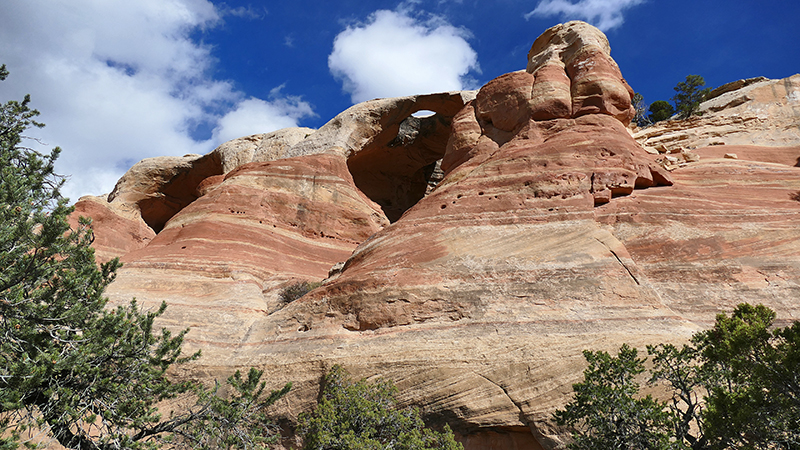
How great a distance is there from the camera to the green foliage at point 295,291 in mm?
17328

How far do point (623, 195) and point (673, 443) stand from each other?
32.1 feet

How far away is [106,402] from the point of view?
8773 millimetres

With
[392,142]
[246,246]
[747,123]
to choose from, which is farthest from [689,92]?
[246,246]

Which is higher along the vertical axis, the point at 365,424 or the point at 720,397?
the point at 720,397

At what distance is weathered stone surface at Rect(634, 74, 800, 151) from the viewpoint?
28.1 metres

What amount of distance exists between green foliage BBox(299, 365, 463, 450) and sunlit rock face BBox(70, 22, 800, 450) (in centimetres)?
56

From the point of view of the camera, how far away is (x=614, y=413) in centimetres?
880

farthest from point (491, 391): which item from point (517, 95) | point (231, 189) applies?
point (231, 189)

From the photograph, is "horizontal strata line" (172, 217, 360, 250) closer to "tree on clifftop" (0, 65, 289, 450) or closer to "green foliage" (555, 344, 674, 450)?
"tree on clifftop" (0, 65, 289, 450)

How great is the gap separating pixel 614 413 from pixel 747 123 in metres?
29.0

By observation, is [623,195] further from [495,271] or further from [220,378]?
[220,378]

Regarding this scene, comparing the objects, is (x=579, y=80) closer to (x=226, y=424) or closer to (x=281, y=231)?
(x=281, y=231)

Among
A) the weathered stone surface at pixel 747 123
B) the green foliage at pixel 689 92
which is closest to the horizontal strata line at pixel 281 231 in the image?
the weathered stone surface at pixel 747 123

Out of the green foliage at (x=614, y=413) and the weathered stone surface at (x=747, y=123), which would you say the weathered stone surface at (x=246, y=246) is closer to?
the green foliage at (x=614, y=413)
